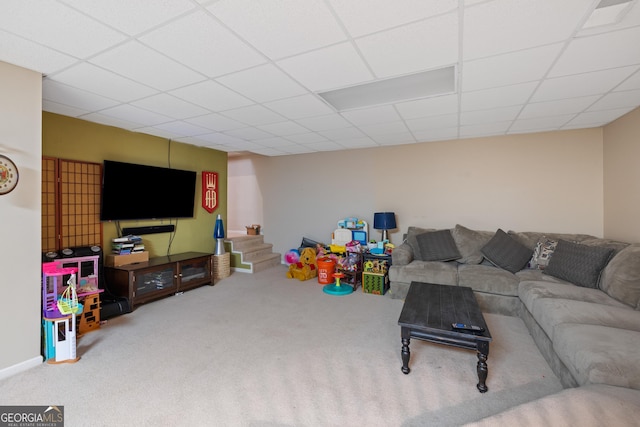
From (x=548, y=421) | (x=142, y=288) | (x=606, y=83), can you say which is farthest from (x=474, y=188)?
(x=142, y=288)

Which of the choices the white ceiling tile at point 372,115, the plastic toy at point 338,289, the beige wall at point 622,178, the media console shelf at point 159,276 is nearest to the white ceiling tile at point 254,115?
the white ceiling tile at point 372,115

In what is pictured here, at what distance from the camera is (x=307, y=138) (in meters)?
4.41

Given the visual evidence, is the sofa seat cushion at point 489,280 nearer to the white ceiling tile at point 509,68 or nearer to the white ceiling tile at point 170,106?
the white ceiling tile at point 509,68

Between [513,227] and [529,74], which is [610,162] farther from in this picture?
[529,74]

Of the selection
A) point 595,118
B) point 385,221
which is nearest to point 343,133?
point 385,221

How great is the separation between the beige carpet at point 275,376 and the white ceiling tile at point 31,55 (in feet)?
7.84

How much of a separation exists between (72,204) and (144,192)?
83cm

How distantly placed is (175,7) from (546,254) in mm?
4463

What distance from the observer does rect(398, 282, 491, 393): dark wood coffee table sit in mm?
1996

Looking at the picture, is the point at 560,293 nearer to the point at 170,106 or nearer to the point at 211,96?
the point at 211,96

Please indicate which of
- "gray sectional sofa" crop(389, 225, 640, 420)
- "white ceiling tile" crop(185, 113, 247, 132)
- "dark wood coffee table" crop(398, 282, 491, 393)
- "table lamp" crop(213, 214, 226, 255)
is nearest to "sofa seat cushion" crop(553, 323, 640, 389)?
"gray sectional sofa" crop(389, 225, 640, 420)

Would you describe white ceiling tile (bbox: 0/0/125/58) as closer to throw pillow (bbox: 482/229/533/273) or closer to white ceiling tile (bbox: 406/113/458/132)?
white ceiling tile (bbox: 406/113/458/132)

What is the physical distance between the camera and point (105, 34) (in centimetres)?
175

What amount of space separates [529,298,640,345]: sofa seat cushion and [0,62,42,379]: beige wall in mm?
4152
